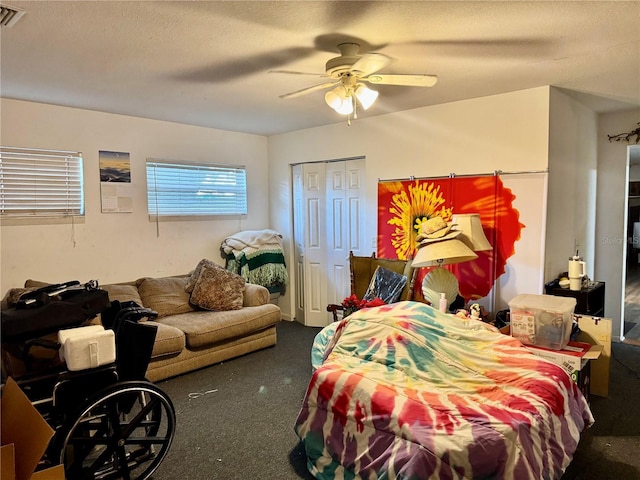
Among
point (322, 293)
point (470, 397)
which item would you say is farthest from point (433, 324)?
point (322, 293)

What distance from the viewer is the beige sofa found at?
3.47 metres

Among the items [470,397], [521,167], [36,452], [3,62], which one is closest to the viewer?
[36,452]

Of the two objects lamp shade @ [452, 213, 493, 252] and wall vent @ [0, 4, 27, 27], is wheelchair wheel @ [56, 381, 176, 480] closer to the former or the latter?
wall vent @ [0, 4, 27, 27]

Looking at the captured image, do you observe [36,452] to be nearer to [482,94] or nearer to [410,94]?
[410,94]

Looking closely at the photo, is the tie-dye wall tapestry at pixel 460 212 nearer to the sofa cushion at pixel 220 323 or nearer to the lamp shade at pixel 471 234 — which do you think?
the lamp shade at pixel 471 234

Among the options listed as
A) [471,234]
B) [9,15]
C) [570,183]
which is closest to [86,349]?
[9,15]

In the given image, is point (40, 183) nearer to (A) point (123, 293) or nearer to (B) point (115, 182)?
(B) point (115, 182)

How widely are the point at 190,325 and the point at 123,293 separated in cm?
74

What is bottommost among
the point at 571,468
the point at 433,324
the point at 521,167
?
the point at 571,468

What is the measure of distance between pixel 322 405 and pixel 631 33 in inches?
104

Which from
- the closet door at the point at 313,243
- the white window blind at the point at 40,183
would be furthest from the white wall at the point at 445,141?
the white window blind at the point at 40,183

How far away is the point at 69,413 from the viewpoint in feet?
6.68

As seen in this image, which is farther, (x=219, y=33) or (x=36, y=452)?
(x=219, y=33)

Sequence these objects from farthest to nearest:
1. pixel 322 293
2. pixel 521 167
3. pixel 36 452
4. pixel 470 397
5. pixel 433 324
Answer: pixel 322 293 → pixel 521 167 → pixel 433 324 → pixel 470 397 → pixel 36 452
